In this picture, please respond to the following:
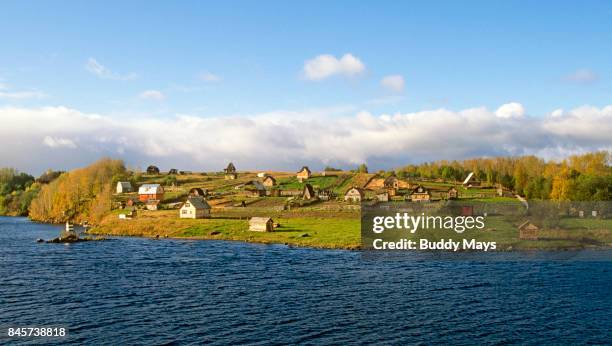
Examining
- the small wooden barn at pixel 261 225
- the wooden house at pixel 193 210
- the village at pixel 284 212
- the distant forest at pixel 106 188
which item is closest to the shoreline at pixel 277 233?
the village at pixel 284 212

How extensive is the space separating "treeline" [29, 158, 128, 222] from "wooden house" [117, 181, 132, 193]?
383 inches

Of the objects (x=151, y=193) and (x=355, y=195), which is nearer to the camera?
(x=355, y=195)

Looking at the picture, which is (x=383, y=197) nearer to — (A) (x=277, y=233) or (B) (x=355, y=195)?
(B) (x=355, y=195)

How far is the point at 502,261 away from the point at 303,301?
116 feet

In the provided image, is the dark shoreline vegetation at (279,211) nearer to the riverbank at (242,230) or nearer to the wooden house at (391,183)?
the riverbank at (242,230)

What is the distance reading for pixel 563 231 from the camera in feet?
296

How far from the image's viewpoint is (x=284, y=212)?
429 feet

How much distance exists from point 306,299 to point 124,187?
522ft

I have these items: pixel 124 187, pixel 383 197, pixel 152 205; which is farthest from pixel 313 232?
pixel 124 187

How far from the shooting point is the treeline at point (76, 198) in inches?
5869

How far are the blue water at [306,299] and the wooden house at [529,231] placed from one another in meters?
16.4

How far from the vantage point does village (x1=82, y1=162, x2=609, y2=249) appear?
307 ft

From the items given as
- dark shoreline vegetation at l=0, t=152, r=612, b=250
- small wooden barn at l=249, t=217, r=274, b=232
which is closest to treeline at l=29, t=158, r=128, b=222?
dark shoreline vegetation at l=0, t=152, r=612, b=250

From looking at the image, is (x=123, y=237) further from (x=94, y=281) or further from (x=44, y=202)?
(x=44, y=202)
